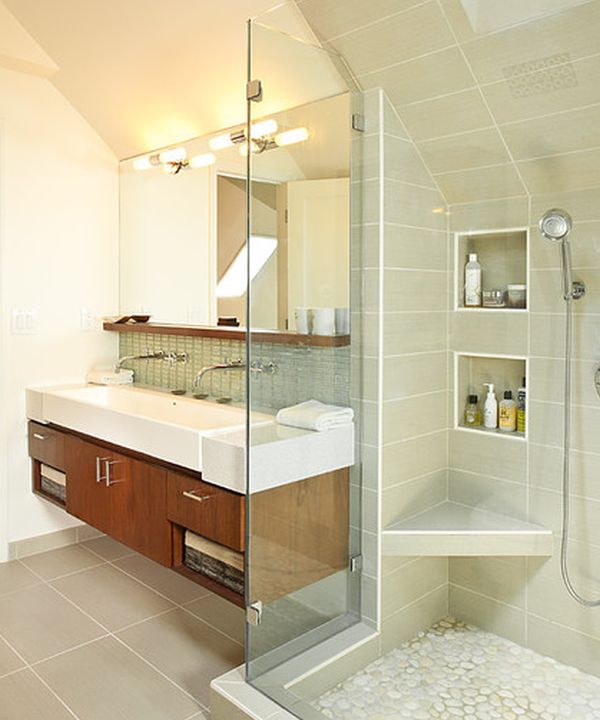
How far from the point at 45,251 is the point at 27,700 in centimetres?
202

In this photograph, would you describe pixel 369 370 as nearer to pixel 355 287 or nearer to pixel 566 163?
pixel 355 287

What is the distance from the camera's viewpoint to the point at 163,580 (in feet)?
9.88

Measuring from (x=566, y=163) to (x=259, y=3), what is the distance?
123cm

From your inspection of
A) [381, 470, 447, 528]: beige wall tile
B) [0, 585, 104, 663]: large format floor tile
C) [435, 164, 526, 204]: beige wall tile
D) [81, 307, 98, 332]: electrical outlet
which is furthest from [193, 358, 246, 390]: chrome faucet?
[435, 164, 526, 204]: beige wall tile

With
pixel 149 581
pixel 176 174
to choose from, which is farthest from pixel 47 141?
pixel 149 581

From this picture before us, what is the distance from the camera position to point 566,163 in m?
1.93

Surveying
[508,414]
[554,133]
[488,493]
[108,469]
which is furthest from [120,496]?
[554,133]

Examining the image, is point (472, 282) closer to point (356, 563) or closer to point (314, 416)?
point (314, 416)

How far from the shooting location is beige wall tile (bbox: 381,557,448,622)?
2.27m

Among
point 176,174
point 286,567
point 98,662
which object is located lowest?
point 98,662

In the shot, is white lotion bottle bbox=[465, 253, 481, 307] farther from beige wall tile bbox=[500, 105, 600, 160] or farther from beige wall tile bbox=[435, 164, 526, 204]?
beige wall tile bbox=[500, 105, 600, 160]

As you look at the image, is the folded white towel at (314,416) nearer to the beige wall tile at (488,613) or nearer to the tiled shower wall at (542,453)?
the tiled shower wall at (542,453)

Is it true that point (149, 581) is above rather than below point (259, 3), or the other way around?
below

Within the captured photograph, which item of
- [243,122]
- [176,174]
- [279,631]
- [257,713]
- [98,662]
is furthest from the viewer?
[176,174]
